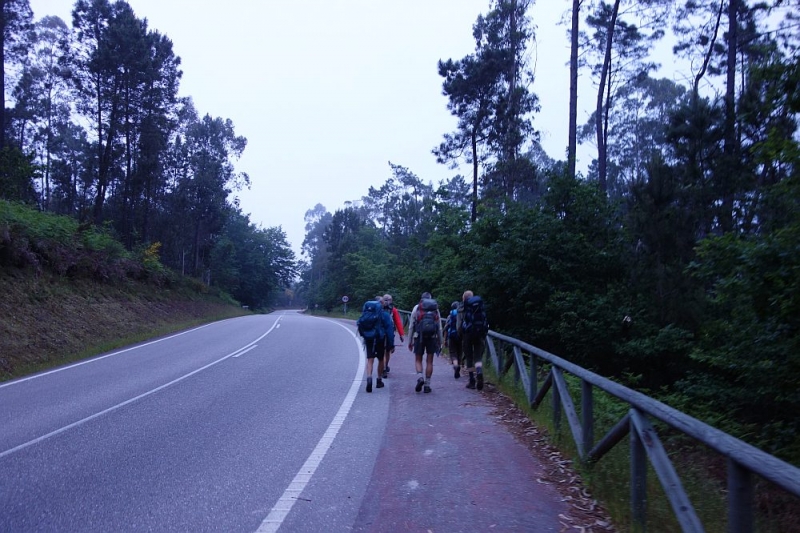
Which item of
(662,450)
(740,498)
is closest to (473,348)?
(662,450)

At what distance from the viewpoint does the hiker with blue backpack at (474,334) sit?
1096cm

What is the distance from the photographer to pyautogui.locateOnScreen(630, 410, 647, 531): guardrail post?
15.4ft

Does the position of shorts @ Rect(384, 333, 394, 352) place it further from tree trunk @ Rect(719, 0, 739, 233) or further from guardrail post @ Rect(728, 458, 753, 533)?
tree trunk @ Rect(719, 0, 739, 233)

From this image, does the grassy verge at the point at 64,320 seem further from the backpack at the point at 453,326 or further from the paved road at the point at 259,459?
the backpack at the point at 453,326

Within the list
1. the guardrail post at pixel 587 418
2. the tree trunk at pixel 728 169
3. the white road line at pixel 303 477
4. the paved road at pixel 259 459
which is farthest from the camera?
the tree trunk at pixel 728 169

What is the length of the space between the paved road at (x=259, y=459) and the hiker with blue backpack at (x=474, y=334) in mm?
494

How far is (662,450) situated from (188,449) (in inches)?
200

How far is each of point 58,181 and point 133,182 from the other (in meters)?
17.7

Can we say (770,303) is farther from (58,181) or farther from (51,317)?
(58,181)

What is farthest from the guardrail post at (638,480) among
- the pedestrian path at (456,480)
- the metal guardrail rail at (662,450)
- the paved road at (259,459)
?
the paved road at (259,459)

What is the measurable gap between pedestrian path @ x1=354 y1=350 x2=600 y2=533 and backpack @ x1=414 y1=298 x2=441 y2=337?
179 centimetres

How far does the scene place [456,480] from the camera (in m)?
5.96

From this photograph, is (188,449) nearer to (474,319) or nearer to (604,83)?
(474,319)

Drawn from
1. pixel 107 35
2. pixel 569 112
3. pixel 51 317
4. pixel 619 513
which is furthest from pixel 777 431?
pixel 107 35
